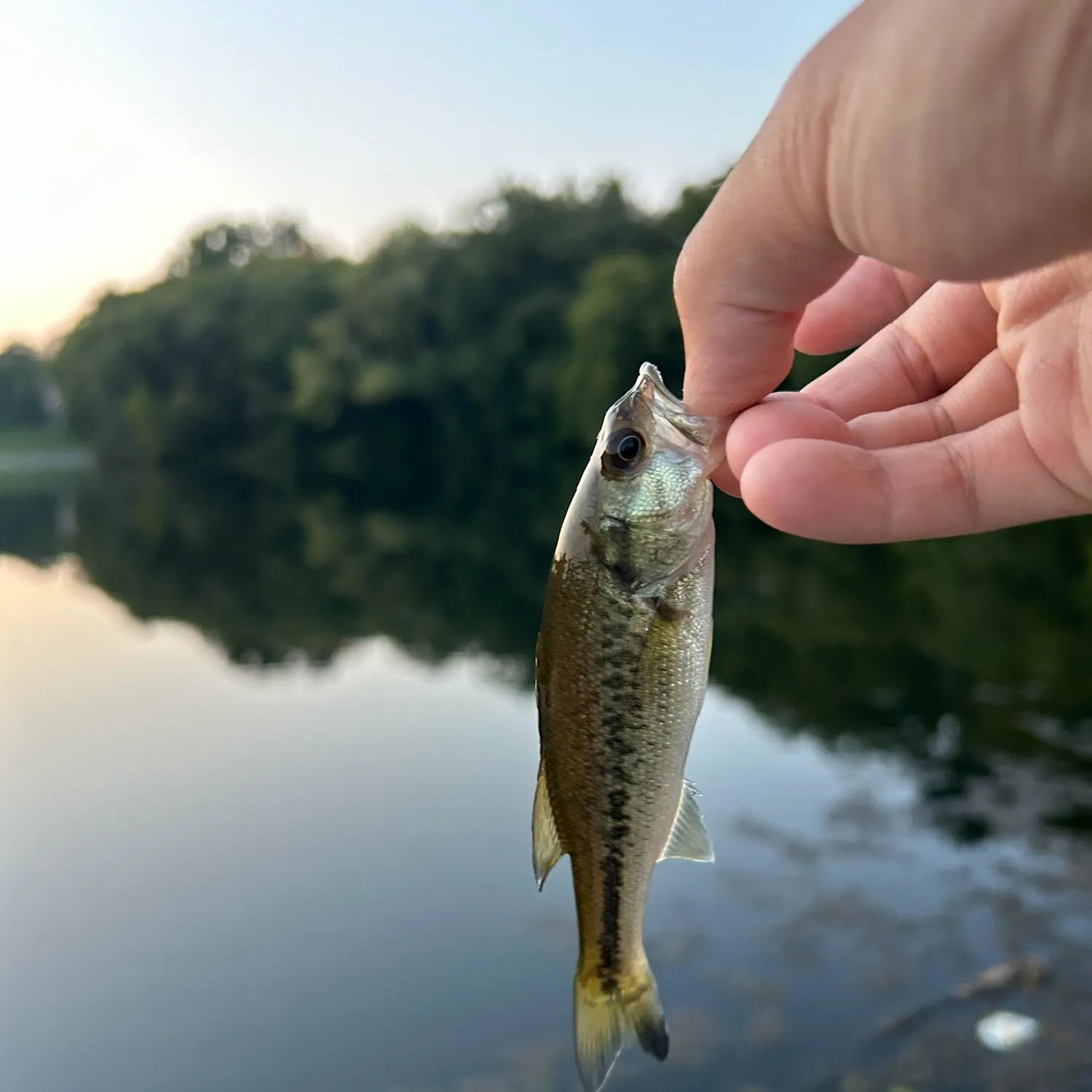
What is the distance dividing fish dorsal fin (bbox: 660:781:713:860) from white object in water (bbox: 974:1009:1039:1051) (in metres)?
4.03

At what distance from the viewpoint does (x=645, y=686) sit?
7.45 feet

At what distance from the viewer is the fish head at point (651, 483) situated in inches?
87.5

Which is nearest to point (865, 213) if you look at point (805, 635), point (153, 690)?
point (805, 635)

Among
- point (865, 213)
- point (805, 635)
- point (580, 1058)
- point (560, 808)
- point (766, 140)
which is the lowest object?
point (805, 635)

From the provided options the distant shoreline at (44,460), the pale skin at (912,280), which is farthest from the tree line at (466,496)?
the distant shoreline at (44,460)

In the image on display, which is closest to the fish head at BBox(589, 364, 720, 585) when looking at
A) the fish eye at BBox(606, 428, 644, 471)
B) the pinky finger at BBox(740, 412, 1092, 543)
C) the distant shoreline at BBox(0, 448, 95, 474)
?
the fish eye at BBox(606, 428, 644, 471)

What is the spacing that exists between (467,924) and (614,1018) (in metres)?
5.16

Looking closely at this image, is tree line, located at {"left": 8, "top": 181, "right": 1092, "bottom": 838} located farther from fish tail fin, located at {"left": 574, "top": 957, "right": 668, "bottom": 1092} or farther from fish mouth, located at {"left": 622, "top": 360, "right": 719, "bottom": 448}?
fish mouth, located at {"left": 622, "top": 360, "right": 719, "bottom": 448}

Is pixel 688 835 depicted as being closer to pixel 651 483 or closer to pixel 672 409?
pixel 651 483

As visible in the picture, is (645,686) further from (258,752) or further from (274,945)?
(258,752)

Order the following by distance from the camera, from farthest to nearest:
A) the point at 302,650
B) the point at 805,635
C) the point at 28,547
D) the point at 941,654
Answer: the point at 28,547 < the point at 302,650 < the point at 805,635 < the point at 941,654

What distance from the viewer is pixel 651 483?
227 cm

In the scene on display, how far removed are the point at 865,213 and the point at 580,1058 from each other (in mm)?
2080

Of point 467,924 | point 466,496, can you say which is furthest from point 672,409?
point 466,496
